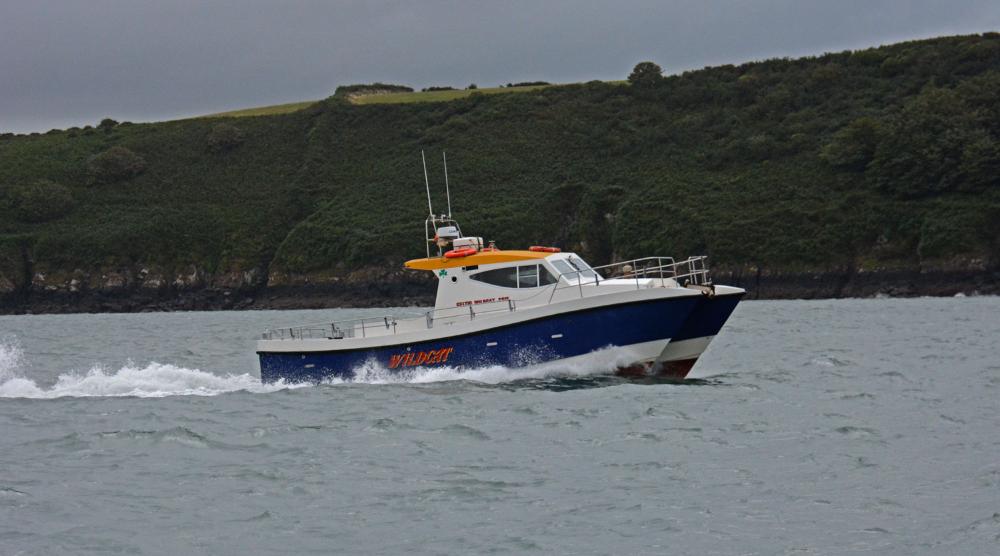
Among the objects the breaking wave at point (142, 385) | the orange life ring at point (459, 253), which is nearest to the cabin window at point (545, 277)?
the orange life ring at point (459, 253)

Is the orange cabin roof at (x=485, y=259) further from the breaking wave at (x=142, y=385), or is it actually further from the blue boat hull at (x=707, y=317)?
the breaking wave at (x=142, y=385)

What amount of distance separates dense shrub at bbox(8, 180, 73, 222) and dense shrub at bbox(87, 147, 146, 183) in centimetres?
335

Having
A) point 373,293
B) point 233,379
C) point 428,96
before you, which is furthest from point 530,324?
point 428,96

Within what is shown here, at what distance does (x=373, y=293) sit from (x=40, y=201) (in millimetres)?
32277

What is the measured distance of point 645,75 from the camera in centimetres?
9525

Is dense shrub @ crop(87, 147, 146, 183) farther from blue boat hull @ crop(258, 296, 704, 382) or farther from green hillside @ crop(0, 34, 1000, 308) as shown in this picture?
blue boat hull @ crop(258, 296, 704, 382)

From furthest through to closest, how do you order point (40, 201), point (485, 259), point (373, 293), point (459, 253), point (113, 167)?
1. point (113, 167)
2. point (40, 201)
3. point (373, 293)
4. point (459, 253)
5. point (485, 259)

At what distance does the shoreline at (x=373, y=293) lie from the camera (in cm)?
6238

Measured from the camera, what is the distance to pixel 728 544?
1012 cm

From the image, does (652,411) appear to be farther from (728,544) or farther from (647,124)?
(647,124)

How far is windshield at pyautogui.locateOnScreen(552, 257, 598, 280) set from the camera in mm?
21906

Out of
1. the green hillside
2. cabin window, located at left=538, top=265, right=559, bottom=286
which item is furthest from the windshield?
the green hillside

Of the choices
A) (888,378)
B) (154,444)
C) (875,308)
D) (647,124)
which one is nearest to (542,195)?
(647,124)

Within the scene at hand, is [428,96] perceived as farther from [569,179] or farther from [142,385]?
[142,385]
